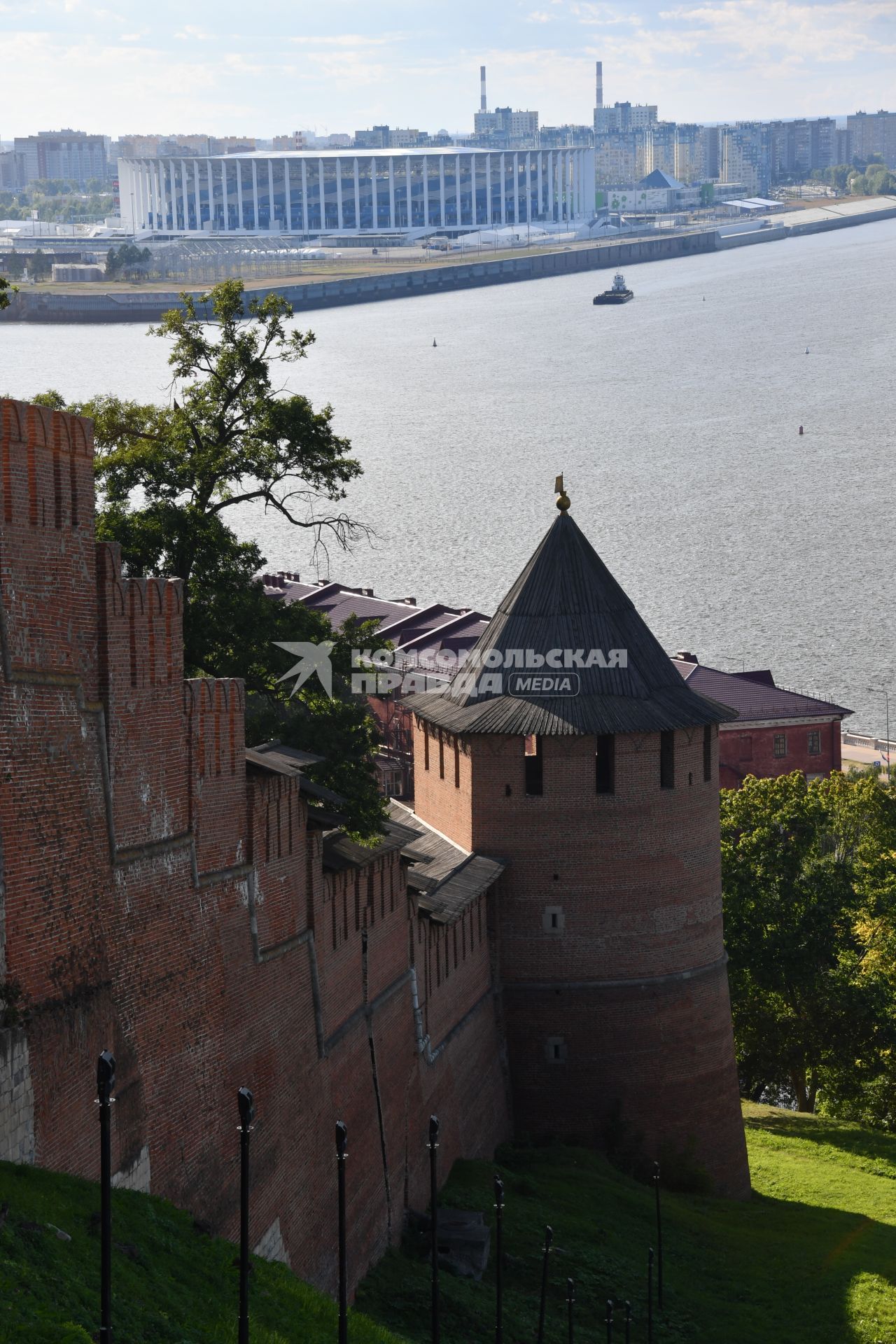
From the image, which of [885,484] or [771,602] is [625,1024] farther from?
[885,484]

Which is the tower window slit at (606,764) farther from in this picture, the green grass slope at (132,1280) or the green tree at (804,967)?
the green grass slope at (132,1280)

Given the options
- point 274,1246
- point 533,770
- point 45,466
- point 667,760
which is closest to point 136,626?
point 45,466

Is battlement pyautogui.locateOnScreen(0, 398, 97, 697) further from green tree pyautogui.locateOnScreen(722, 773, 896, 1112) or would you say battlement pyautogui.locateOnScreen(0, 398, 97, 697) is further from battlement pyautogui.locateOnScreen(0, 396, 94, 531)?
green tree pyautogui.locateOnScreen(722, 773, 896, 1112)

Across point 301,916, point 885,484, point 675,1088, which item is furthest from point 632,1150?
point 885,484

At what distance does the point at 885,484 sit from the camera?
369ft

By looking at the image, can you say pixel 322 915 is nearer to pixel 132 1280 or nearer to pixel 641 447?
pixel 132 1280

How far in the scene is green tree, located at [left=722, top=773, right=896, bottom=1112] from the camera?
132ft

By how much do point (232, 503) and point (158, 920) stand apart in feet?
40.0

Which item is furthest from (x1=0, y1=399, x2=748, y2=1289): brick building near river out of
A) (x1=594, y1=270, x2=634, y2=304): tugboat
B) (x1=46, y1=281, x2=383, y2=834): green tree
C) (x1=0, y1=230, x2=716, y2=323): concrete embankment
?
(x1=594, y1=270, x2=634, y2=304): tugboat

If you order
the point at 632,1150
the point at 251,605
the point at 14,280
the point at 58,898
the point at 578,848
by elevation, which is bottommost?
the point at 632,1150

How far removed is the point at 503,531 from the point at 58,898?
3329 inches

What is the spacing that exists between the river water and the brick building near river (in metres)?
46.0

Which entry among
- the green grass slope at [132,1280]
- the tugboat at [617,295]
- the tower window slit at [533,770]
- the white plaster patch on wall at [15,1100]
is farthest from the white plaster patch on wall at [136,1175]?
the tugboat at [617,295]

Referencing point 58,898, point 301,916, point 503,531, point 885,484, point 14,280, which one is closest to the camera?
point 58,898
